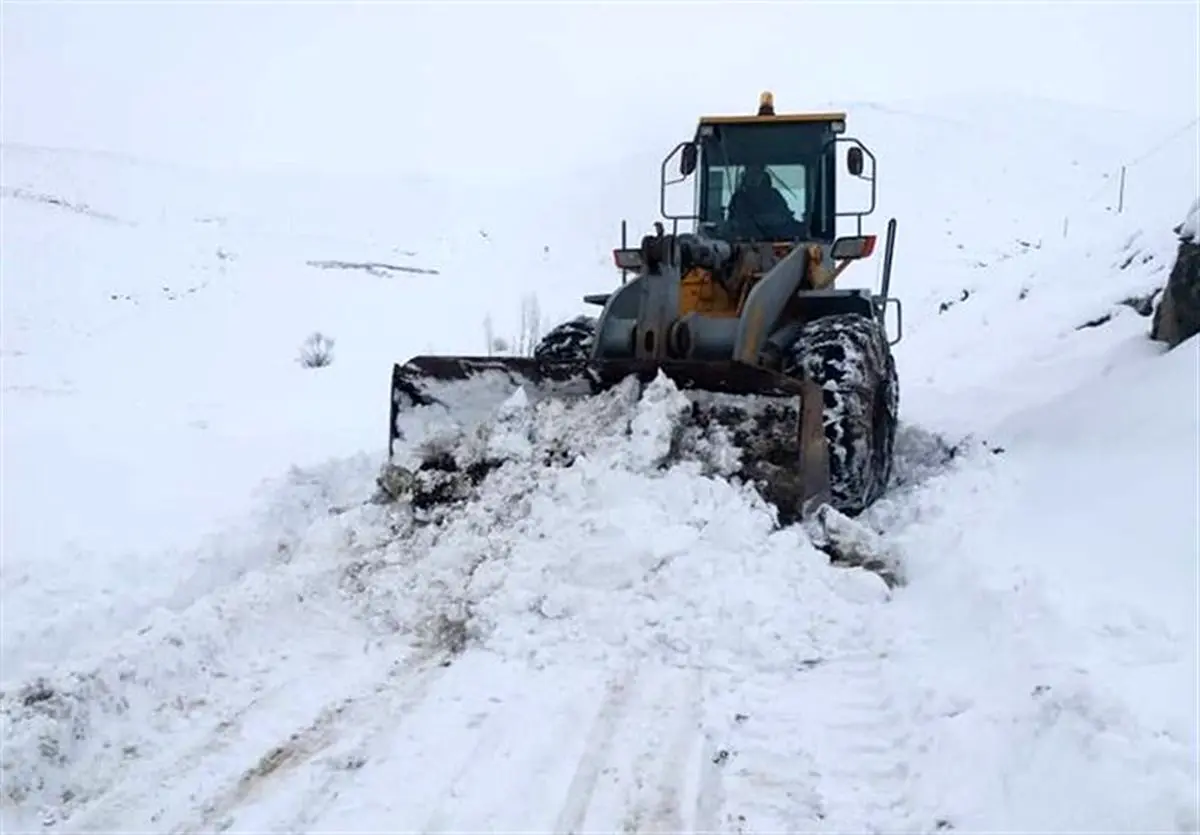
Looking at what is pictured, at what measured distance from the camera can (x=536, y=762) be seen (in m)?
3.58

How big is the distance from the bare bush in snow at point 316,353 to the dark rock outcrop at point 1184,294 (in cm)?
1022

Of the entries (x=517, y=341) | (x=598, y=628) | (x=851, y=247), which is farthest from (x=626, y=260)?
(x=517, y=341)

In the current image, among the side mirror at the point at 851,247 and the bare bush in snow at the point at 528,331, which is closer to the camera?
the side mirror at the point at 851,247

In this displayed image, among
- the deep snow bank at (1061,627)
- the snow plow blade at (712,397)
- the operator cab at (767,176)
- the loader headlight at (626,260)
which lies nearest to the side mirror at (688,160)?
the operator cab at (767,176)

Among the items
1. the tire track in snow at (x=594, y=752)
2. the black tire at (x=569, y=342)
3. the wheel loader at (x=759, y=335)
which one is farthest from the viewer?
the black tire at (x=569, y=342)

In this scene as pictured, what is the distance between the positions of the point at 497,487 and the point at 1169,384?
4.98 metres

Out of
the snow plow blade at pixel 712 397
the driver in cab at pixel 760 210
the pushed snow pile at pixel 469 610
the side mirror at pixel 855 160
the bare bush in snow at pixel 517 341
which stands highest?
the side mirror at pixel 855 160

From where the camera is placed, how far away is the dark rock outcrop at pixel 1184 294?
8.81m

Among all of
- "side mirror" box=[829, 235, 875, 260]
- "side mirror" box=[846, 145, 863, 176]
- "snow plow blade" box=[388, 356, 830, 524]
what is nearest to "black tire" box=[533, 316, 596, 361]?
"snow plow blade" box=[388, 356, 830, 524]

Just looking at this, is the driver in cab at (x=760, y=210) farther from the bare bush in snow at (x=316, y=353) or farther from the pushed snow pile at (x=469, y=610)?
the bare bush in snow at (x=316, y=353)

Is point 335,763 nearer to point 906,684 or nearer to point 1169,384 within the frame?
point 906,684

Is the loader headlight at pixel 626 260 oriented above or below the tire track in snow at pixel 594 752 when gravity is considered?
above

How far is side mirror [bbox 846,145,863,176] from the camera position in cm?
797

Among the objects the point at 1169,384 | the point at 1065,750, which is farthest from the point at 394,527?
the point at 1169,384
